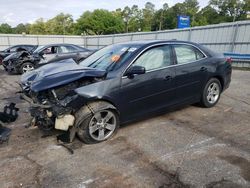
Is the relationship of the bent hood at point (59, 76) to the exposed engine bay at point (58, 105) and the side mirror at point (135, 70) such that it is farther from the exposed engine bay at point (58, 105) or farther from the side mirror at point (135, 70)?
the side mirror at point (135, 70)

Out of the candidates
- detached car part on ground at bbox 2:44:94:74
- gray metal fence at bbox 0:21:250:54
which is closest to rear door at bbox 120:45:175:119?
detached car part on ground at bbox 2:44:94:74

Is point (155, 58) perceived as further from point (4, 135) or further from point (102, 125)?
point (4, 135)

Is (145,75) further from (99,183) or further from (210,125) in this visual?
(99,183)

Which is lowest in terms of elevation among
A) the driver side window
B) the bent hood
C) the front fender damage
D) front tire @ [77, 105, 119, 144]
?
front tire @ [77, 105, 119, 144]

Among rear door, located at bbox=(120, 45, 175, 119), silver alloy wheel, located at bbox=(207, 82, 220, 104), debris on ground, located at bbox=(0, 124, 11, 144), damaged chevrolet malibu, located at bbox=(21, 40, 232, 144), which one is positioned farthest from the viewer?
silver alloy wheel, located at bbox=(207, 82, 220, 104)

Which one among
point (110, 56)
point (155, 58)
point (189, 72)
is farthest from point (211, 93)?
point (110, 56)

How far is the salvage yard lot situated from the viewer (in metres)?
3.19

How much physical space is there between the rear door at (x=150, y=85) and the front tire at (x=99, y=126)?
8.9 inches

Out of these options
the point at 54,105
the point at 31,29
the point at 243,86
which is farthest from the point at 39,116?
the point at 31,29

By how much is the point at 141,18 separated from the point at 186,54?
290ft

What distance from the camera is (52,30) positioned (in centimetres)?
8662

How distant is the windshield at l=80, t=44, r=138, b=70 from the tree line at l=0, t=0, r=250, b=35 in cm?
6487

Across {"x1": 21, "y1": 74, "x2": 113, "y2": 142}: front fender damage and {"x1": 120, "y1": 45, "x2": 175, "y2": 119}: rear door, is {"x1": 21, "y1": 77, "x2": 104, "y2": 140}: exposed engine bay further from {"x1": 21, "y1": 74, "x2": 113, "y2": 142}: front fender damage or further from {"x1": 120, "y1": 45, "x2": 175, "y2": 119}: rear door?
{"x1": 120, "y1": 45, "x2": 175, "y2": 119}: rear door

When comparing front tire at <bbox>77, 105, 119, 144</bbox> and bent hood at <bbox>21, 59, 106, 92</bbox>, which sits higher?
bent hood at <bbox>21, 59, 106, 92</bbox>
